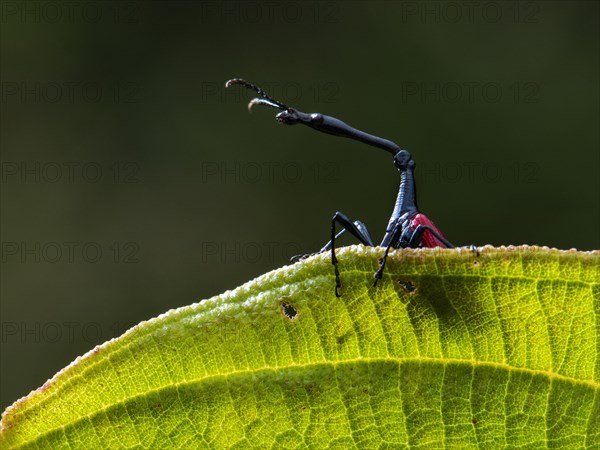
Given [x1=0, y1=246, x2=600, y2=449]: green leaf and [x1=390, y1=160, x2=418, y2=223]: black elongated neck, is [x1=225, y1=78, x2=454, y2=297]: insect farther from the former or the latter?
[x1=0, y1=246, x2=600, y2=449]: green leaf

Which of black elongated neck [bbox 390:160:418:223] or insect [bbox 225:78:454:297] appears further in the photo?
black elongated neck [bbox 390:160:418:223]

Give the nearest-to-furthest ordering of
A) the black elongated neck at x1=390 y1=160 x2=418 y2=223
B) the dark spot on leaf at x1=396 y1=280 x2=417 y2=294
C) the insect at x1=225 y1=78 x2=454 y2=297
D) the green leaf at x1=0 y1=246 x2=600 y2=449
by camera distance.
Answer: the green leaf at x1=0 y1=246 x2=600 y2=449, the dark spot on leaf at x1=396 y1=280 x2=417 y2=294, the insect at x1=225 y1=78 x2=454 y2=297, the black elongated neck at x1=390 y1=160 x2=418 y2=223

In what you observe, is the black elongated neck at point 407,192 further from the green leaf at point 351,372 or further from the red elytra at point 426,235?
the green leaf at point 351,372

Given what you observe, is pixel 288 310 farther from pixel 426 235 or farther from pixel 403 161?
pixel 403 161

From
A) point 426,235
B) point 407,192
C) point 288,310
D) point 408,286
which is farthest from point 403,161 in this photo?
point 288,310

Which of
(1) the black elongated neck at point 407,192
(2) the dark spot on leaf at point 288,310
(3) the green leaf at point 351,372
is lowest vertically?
(3) the green leaf at point 351,372

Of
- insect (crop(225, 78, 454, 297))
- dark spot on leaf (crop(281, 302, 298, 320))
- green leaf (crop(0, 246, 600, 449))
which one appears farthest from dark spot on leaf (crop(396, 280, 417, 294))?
insect (crop(225, 78, 454, 297))

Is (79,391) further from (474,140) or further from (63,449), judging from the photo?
(474,140)

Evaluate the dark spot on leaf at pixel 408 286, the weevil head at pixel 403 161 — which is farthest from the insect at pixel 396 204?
the dark spot on leaf at pixel 408 286
